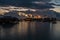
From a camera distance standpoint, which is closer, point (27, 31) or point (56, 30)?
point (27, 31)

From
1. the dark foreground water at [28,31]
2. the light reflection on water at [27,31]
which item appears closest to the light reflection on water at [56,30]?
the dark foreground water at [28,31]

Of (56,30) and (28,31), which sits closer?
(28,31)

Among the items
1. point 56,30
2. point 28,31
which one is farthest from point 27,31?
point 56,30

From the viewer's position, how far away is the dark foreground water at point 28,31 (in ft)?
14.7

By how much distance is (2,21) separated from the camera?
5.86 meters

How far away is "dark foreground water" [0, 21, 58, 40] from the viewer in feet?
14.7

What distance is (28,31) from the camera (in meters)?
4.96

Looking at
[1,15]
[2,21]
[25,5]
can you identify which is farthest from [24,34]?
[25,5]

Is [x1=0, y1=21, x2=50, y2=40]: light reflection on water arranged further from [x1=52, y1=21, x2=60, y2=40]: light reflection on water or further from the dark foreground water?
[x1=52, y1=21, x2=60, y2=40]: light reflection on water

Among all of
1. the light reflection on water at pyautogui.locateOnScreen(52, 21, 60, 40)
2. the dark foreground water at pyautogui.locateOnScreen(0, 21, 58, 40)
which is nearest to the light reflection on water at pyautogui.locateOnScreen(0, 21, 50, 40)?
the dark foreground water at pyautogui.locateOnScreen(0, 21, 58, 40)

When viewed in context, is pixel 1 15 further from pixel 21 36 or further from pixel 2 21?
pixel 21 36

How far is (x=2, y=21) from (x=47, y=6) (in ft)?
8.44

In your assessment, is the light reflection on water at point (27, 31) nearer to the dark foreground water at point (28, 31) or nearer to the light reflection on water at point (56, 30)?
the dark foreground water at point (28, 31)

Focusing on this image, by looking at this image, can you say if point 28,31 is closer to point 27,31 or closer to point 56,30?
point 27,31
